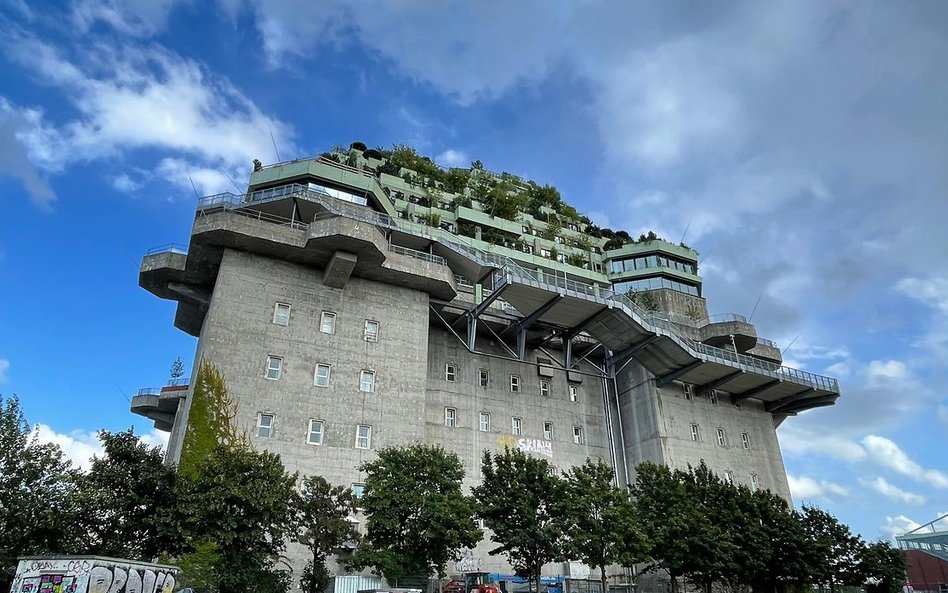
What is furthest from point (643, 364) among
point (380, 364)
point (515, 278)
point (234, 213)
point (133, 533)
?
point (133, 533)

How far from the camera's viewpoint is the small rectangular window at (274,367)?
37.7 meters

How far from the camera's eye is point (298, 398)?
37750mm

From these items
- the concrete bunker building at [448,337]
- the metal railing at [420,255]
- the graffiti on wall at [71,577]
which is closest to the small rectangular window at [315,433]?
the concrete bunker building at [448,337]

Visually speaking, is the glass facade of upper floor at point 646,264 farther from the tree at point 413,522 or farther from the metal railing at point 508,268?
the tree at point 413,522

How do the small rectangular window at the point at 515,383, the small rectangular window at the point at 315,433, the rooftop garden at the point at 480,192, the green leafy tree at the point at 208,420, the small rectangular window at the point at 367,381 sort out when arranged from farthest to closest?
the rooftop garden at the point at 480,192
the small rectangular window at the point at 515,383
the small rectangular window at the point at 367,381
the small rectangular window at the point at 315,433
the green leafy tree at the point at 208,420

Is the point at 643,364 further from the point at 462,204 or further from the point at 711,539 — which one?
the point at 462,204

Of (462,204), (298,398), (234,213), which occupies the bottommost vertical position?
(298,398)

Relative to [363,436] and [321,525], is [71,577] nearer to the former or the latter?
[321,525]

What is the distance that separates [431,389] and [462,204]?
24419 mm

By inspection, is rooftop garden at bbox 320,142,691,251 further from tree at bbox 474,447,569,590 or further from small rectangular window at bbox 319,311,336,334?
tree at bbox 474,447,569,590

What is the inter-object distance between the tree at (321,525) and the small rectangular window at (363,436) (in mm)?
8068

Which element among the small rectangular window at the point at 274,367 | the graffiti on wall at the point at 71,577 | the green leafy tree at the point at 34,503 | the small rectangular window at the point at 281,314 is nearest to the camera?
the graffiti on wall at the point at 71,577

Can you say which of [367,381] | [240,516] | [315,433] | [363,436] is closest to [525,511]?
[363,436]

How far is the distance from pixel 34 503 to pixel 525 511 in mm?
21395
